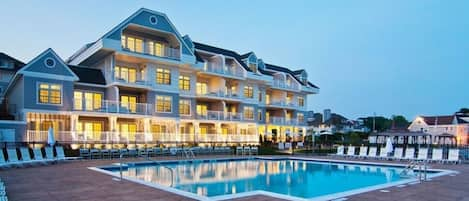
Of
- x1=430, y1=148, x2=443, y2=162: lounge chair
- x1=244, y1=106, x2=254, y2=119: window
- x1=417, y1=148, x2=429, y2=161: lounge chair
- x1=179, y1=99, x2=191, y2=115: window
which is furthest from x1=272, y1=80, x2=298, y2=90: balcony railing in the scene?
x1=430, y1=148, x2=443, y2=162: lounge chair

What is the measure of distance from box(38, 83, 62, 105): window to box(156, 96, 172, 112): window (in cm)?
683

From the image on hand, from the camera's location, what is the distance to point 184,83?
2892 cm

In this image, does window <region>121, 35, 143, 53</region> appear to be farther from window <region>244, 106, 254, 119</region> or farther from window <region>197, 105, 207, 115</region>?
window <region>244, 106, 254, 119</region>

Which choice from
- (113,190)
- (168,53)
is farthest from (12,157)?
(168,53)

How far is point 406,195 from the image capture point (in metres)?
8.30

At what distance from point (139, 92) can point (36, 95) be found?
7.35 metres

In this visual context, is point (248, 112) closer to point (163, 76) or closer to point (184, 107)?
point (184, 107)

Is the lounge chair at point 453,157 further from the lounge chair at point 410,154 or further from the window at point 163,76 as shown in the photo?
the window at point 163,76

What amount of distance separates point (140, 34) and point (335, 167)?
16925 mm

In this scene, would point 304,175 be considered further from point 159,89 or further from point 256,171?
point 159,89

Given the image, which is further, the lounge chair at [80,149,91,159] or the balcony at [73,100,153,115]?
the balcony at [73,100,153,115]

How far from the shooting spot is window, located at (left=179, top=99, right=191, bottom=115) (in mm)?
28547

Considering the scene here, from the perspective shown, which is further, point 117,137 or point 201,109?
point 201,109

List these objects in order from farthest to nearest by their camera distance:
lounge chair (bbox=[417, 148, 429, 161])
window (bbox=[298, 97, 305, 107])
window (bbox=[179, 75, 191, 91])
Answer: window (bbox=[298, 97, 305, 107])
window (bbox=[179, 75, 191, 91])
lounge chair (bbox=[417, 148, 429, 161])
